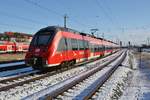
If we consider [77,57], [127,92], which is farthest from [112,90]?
[77,57]

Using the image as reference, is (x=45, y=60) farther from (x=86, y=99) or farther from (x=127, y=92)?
(x=86, y=99)

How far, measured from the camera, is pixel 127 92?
37.3 ft

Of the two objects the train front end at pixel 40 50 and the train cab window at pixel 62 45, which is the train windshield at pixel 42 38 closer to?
the train front end at pixel 40 50

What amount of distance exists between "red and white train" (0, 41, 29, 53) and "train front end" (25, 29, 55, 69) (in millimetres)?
39366

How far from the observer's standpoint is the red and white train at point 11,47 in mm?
57025

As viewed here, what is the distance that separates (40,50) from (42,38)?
995 millimetres

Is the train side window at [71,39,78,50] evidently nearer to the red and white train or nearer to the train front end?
the train front end

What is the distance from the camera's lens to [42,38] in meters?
18.2

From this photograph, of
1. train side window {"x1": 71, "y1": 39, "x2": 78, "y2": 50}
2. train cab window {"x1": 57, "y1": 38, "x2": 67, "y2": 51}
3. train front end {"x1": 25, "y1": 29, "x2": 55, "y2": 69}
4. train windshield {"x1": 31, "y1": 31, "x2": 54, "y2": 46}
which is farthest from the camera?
train side window {"x1": 71, "y1": 39, "x2": 78, "y2": 50}

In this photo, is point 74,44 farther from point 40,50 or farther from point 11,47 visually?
point 11,47

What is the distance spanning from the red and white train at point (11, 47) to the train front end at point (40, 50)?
39366 mm

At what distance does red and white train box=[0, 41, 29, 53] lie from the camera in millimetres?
57025

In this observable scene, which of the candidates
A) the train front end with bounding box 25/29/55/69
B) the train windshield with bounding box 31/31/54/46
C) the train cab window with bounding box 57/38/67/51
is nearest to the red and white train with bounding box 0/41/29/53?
the train cab window with bounding box 57/38/67/51

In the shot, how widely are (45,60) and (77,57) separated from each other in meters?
6.16
